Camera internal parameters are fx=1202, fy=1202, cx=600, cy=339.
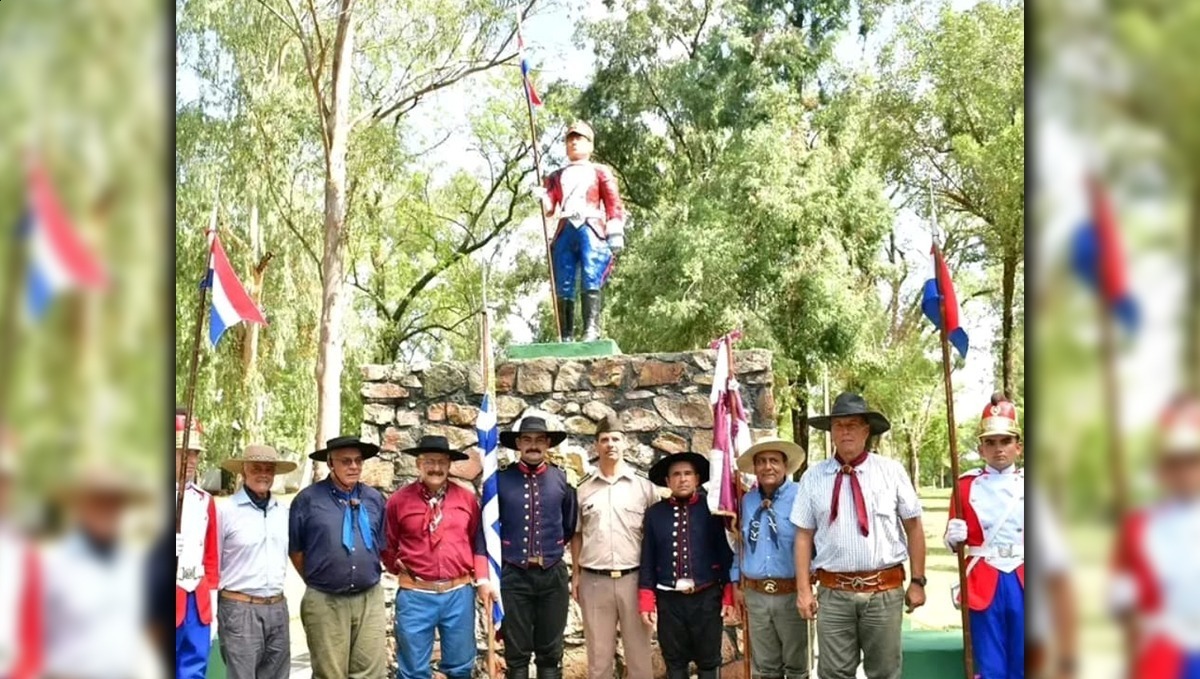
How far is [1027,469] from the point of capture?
162cm

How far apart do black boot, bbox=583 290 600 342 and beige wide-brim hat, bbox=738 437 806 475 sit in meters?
2.31

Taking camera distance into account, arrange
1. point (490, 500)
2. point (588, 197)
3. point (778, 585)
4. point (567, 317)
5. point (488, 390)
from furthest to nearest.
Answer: point (567, 317) < point (588, 197) < point (488, 390) < point (490, 500) < point (778, 585)

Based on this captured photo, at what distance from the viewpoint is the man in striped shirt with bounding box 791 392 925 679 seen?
5.65 metres

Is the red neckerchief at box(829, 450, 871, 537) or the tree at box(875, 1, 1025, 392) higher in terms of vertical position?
the tree at box(875, 1, 1025, 392)

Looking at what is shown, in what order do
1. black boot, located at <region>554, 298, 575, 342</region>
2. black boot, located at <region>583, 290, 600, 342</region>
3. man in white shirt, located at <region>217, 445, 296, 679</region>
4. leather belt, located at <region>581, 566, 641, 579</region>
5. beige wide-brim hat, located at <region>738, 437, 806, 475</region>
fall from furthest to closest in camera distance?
black boot, located at <region>554, 298, 575, 342</region>, black boot, located at <region>583, 290, 600, 342</region>, leather belt, located at <region>581, 566, 641, 579</region>, beige wide-brim hat, located at <region>738, 437, 806, 475</region>, man in white shirt, located at <region>217, 445, 296, 679</region>

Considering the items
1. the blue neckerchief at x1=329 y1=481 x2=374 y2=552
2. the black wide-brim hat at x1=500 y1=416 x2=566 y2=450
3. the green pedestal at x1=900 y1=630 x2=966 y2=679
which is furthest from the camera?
the black wide-brim hat at x1=500 y1=416 x2=566 y2=450

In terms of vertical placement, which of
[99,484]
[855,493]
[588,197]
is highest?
[588,197]

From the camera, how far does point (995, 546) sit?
5.77 metres

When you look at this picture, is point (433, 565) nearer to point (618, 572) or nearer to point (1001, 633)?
point (618, 572)

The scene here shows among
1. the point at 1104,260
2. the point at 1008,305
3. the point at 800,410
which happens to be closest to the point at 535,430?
the point at 1104,260

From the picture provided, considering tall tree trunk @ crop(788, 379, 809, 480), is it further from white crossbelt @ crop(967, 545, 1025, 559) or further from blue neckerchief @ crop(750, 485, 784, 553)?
white crossbelt @ crop(967, 545, 1025, 559)

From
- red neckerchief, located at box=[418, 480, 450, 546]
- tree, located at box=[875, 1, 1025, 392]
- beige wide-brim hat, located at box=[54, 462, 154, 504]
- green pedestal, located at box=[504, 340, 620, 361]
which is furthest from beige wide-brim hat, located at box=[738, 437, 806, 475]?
tree, located at box=[875, 1, 1025, 392]

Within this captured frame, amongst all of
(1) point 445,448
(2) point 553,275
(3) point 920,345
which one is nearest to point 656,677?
(1) point 445,448

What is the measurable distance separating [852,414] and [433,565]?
2.29m
